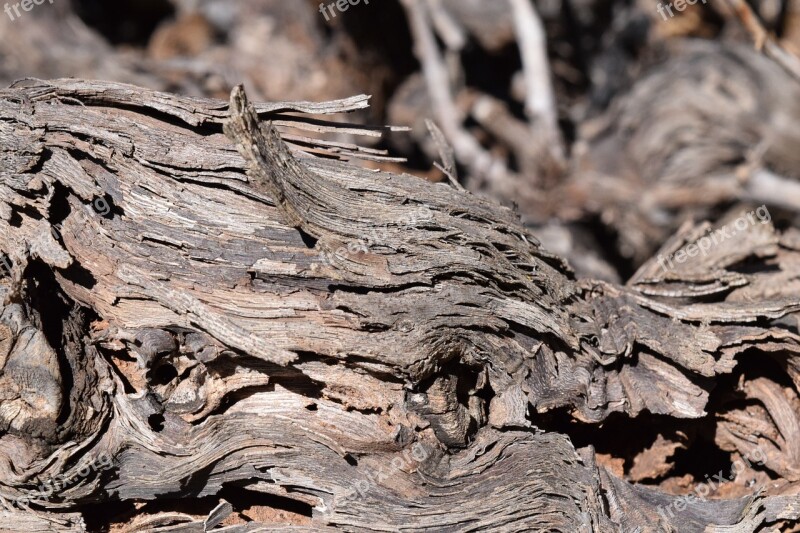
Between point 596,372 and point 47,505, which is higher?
point 596,372

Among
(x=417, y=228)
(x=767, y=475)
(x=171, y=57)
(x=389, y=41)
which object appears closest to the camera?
(x=417, y=228)

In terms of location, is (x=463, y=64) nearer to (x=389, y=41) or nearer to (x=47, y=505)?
(x=389, y=41)

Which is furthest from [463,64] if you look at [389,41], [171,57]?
[171,57]
